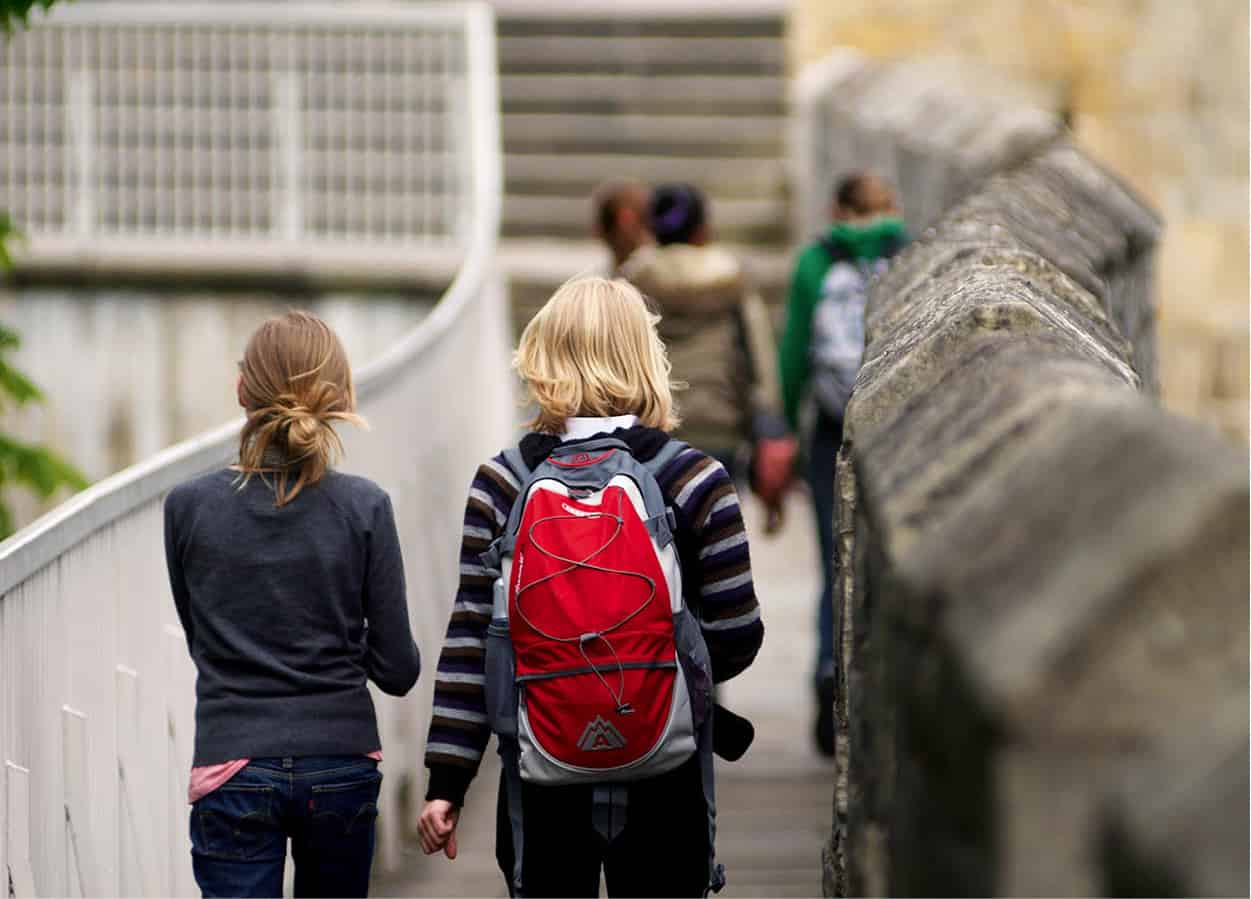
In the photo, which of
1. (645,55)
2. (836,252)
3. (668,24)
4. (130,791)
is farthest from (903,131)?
(130,791)

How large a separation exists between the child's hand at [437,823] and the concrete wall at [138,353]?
355 inches

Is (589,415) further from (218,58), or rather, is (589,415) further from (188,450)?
(218,58)

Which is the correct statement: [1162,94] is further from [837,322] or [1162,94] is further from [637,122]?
[837,322]

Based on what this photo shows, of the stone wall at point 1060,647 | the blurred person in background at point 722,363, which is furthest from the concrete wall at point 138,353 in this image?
the stone wall at point 1060,647

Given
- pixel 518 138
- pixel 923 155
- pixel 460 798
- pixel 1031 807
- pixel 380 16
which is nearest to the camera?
pixel 1031 807

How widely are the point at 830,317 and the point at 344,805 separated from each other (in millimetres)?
3250

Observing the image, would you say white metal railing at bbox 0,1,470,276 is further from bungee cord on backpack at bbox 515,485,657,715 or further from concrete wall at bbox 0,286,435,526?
bungee cord on backpack at bbox 515,485,657,715

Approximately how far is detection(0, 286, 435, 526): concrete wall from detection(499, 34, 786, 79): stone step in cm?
328

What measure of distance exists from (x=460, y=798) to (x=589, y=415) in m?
0.63

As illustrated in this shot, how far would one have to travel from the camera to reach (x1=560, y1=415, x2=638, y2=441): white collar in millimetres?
3266

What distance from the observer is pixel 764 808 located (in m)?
6.02

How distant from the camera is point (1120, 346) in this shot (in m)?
3.75

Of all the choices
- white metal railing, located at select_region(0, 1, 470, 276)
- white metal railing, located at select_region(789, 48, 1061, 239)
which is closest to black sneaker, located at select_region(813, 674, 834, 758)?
white metal railing, located at select_region(789, 48, 1061, 239)

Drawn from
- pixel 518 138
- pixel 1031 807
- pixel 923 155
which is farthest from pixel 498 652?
pixel 518 138
